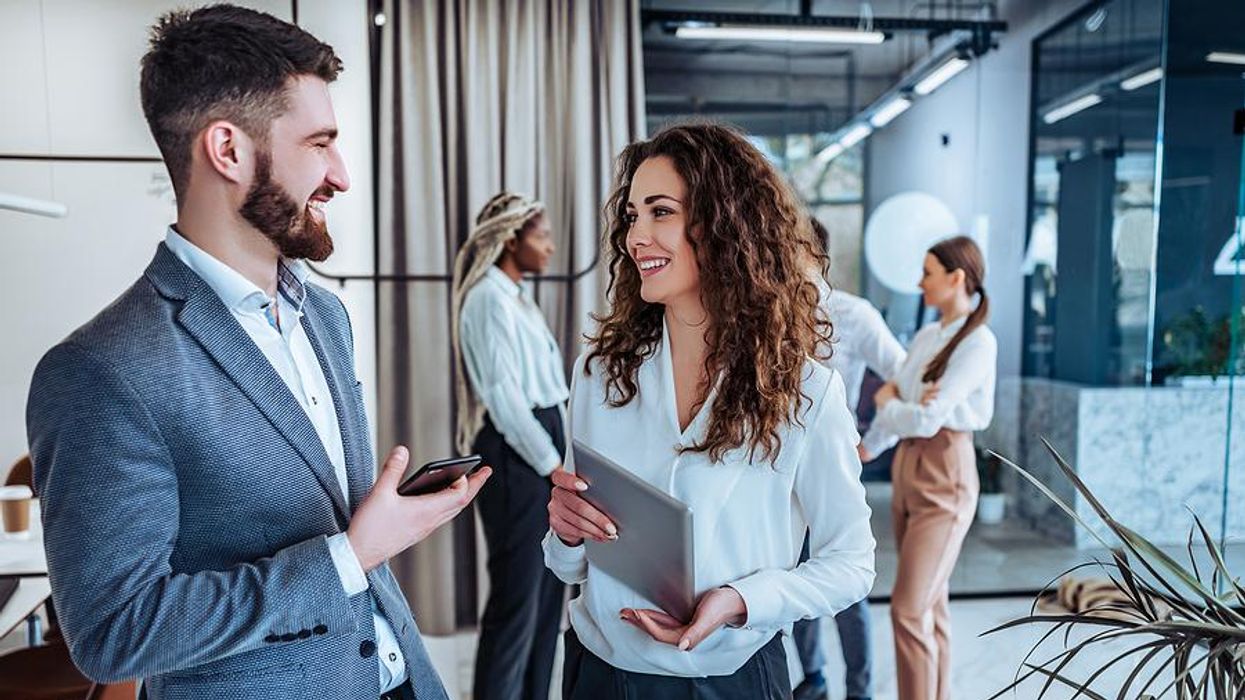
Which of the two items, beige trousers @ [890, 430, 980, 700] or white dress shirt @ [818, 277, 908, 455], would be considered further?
white dress shirt @ [818, 277, 908, 455]

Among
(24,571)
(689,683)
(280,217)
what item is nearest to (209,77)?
(280,217)

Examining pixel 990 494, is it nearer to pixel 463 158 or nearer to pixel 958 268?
pixel 958 268

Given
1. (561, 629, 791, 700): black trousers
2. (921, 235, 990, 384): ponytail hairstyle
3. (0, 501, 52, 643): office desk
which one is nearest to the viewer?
(561, 629, 791, 700): black trousers

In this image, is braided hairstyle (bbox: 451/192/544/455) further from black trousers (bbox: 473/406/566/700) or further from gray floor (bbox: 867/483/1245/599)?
gray floor (bbox: 867/483/1245/599)

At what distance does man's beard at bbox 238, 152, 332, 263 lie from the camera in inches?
39.6

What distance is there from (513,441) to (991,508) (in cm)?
260

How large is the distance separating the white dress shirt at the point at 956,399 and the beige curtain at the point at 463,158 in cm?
141

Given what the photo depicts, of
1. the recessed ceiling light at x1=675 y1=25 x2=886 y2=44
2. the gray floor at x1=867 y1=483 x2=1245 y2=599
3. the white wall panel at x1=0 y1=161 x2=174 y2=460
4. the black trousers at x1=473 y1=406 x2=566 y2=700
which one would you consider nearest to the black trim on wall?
the white wall panel at x1=0 y1=161 x2=174 y2=460

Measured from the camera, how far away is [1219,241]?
13.2 feet

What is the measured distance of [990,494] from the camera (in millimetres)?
4184

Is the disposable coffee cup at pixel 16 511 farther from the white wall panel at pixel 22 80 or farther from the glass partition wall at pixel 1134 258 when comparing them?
the glass partition wall at pixel 1134 258

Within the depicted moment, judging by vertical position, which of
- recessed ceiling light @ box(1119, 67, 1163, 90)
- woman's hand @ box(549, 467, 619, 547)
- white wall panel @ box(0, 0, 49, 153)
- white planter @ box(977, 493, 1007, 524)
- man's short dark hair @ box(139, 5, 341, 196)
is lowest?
white planter @ box(977, 493, 1007, 524)

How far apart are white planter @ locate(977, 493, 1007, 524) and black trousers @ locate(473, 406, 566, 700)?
2.34m

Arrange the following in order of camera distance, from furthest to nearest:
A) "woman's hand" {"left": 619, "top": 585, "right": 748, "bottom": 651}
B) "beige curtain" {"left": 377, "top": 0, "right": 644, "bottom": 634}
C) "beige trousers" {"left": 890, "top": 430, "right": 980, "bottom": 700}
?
1. "beige curtain" {"left": 377, "top": 0, "right": 644, "bottom": 634}
2. "beige trousers" {"left": 890, "top": 430, "right": 980, "bottom": 700}
3. "woman's hand" {"left": 619, "top": 585, "right": 748, "bottom": 651}
